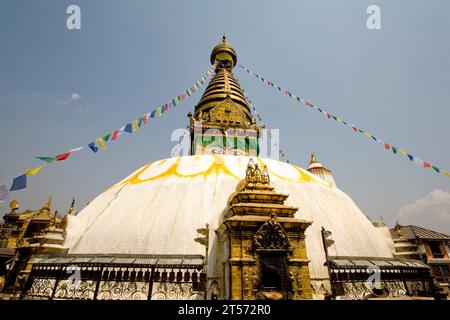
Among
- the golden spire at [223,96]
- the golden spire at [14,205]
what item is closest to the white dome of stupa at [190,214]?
the golden spire at [223,96]

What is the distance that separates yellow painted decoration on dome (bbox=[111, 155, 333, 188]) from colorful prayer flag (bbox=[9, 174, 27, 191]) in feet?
14.8

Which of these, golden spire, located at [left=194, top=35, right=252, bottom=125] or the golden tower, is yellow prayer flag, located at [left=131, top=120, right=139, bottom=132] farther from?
golden spire, located at [left=194, top=35, right=252, bottom=125]

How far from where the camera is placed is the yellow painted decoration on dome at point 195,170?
38.1ft

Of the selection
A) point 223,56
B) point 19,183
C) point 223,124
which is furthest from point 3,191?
point 223,56

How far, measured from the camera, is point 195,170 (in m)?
11.7

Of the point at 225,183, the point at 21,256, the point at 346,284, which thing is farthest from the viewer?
the point at 225,183

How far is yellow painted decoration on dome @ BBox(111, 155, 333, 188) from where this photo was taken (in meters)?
11.6

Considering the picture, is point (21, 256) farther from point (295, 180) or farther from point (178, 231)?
point (295, 180)

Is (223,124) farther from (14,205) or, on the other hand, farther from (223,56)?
(14,205)

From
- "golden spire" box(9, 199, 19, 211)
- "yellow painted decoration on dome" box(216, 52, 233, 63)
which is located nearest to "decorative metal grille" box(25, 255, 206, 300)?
"golden spire" box(9, 199, 19, 211)

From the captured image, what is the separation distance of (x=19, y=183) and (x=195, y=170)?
22.1ft

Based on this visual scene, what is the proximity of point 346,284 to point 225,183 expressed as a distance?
5836 millimetres

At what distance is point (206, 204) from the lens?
9.66 meters
